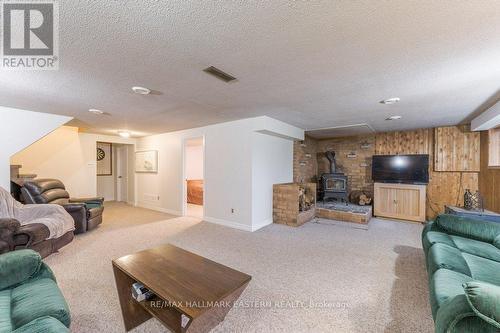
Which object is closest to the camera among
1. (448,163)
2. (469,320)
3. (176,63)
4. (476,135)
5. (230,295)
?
(469,320)

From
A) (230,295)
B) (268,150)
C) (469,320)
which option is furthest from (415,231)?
(230,295)

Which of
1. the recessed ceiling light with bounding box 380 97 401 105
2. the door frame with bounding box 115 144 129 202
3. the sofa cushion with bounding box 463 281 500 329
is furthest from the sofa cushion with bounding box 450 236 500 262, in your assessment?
the door frame with bounding box 115 144 129 202

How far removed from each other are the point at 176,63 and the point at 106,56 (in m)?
0.56

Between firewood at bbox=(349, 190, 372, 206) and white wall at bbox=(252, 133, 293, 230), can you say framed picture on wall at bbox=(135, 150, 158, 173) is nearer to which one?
white wall at bbox=(252, 133, 293, 230)

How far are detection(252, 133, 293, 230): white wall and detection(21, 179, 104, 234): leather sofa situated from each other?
9.97 feet

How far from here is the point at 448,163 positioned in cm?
484

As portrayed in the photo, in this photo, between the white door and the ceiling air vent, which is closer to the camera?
the ceiling air vent

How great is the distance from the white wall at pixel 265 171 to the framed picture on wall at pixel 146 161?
329cm

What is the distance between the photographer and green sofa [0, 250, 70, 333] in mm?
1052

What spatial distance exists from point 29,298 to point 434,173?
22.7 ft

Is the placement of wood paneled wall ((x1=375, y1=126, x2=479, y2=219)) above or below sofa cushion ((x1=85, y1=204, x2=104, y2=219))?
above

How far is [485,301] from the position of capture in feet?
2.93

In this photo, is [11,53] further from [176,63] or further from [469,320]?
[469,320]

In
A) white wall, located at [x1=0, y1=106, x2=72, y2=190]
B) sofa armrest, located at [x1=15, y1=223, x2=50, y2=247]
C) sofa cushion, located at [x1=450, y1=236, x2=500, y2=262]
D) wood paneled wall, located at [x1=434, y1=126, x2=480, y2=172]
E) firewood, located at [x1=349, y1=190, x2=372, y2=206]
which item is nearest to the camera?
sofa cushion, located at [x1=450, y1=236, x2=500, y2=262]
